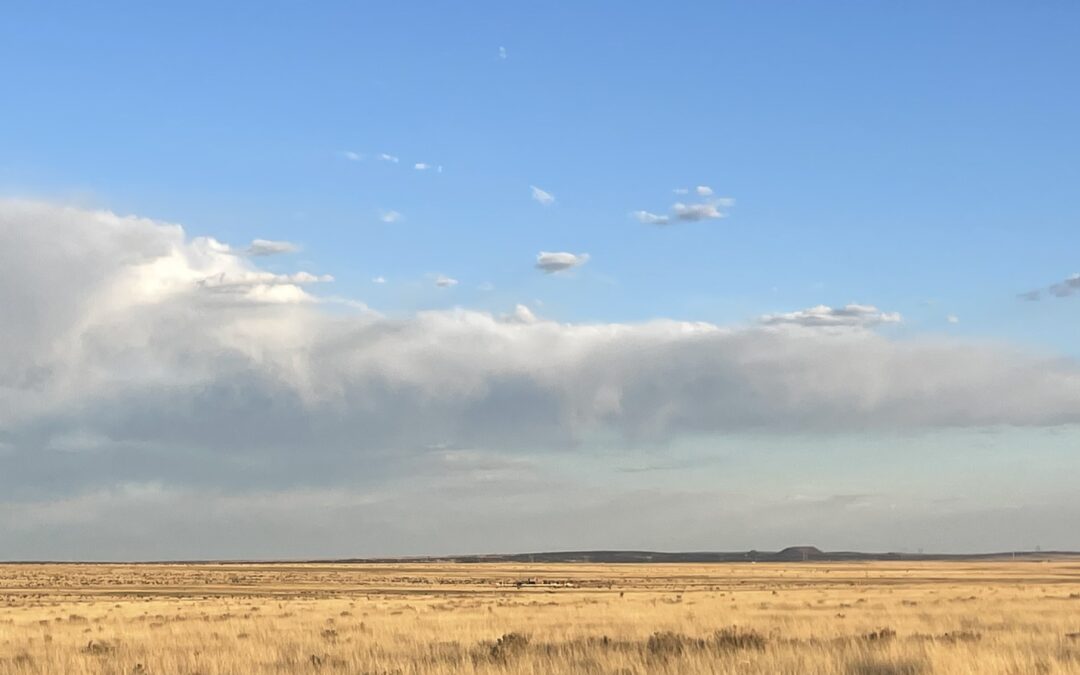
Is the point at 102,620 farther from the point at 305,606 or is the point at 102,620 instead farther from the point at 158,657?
the point at 158,657

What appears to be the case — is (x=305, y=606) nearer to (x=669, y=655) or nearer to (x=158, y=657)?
(x=158, y=657)

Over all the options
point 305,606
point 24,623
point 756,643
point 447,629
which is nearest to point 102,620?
point 24,623

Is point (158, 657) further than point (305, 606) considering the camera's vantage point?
No

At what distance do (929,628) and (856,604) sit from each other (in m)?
22.1

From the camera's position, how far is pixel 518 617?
125ft

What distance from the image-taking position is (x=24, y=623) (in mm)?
39000

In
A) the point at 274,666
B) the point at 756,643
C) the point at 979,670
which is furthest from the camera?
the point at 756,643

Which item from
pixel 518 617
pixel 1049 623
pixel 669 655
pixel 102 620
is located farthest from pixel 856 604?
pixel 669 655

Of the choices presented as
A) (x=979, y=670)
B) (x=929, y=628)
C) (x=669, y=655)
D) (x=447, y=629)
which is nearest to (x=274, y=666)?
(x=669, y=655)

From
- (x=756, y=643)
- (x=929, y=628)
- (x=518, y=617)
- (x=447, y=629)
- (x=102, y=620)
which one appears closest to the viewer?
(x=756, y=643)

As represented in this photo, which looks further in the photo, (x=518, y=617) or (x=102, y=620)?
(x=102, y=620)

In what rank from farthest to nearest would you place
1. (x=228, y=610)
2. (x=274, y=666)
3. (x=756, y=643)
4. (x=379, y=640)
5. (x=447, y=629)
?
(x=228, y=610)
(x=447, y=629)
(x=379, y=640)
(x=756, y=643)
(x=274, y=666)

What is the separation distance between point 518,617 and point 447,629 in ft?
27.5

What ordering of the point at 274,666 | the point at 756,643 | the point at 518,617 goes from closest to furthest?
1. the point at 274,666
2. the point at 756,643
3. the point at 518,617
